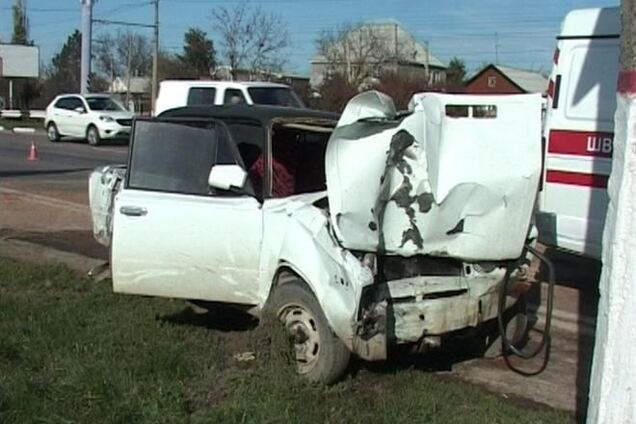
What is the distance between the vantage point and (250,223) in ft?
20.7

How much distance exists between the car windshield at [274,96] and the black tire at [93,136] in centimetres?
1330

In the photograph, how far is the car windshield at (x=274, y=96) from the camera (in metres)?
20.5

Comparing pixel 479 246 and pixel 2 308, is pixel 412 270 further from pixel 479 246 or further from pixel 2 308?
pixel 2 308

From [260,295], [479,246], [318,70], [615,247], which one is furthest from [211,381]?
[318,70]

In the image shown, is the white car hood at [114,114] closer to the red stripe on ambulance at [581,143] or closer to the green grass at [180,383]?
the red stripe on ambulance at [581,143]

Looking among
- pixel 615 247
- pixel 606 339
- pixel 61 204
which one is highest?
pixel 615 247

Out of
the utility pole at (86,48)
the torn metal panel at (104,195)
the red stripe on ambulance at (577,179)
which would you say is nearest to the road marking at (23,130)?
the utility pole at (86,48)

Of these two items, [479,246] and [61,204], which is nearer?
[479,246]

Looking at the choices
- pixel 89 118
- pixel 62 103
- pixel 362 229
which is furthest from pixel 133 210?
pixel 62 103

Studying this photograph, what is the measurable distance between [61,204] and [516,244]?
1079 cm

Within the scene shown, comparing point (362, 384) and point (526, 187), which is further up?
point (526, 187)

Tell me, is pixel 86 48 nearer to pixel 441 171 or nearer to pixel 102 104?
pixel 102 104

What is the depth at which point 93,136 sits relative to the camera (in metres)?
33.0

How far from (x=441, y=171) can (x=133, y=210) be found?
86.9 inches
